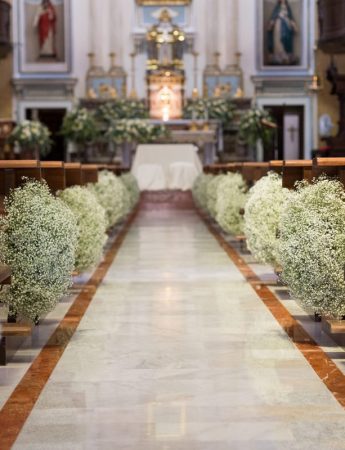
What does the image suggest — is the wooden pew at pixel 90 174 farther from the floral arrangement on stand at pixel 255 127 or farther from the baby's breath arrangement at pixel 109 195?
the floral arrangement on stand at pixel 255 127

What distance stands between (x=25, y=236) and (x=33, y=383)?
44.9 inches

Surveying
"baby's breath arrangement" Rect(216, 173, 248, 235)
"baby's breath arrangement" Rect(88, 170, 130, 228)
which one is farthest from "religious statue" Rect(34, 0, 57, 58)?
"baby's breath arrangement" Rect(216, 173, 248, 235)

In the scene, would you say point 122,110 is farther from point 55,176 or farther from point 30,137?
point 55,176

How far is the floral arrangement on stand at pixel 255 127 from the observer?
2495 centimetres

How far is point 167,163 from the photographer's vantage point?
868 inches

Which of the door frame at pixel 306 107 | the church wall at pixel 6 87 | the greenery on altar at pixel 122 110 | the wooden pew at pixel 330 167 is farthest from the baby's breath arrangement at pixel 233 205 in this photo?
the church wall at pixel 6 87

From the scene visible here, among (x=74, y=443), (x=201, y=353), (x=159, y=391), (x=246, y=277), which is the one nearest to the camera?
(x=74, y=443)

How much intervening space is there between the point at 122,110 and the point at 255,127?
338 cm

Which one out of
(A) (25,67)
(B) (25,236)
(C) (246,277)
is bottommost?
(C) (246,277)

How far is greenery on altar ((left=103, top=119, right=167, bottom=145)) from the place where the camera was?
23.1 meters

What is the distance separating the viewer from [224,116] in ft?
84.5

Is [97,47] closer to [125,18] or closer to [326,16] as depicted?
[125,18]

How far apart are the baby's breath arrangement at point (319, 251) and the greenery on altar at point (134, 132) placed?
17.1 meters

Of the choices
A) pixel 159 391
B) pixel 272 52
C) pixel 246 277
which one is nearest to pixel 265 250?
pixel 246 277
